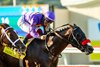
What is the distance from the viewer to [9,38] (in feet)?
23.7

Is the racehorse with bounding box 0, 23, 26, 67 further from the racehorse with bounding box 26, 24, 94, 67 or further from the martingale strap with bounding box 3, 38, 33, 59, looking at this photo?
the racehorse with bounding box 26, 24, 94, 67

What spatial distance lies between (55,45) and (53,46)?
37 mm

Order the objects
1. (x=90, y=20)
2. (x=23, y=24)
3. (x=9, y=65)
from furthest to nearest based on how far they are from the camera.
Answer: (x=90, y=20) → (x=23, y=24) → (x=9, y=65)

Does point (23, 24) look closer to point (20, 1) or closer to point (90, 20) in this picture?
point (90, 20)

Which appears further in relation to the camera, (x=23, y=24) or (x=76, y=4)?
(x=76, y=4)

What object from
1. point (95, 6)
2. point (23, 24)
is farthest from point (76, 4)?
point (23, 24)

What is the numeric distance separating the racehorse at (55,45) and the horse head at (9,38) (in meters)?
0.75

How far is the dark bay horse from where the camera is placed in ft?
25.9

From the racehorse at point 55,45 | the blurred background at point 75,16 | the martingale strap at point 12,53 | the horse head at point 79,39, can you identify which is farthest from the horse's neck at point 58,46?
the blurred background at point 75,16

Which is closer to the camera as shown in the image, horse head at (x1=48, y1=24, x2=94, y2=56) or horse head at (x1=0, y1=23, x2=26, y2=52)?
horse head at (x1=0, y1=23, x2=26, y2=52)

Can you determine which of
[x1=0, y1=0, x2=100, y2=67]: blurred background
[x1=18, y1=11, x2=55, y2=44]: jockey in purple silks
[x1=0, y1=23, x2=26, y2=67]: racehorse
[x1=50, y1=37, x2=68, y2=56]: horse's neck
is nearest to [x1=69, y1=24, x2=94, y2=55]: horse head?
[x1=50, y1=37, x2=68, y2=56]: horse's neck

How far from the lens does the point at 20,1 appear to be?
54.7 ft

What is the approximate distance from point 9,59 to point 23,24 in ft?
3.00

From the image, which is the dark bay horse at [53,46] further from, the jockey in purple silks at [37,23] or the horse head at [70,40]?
the jockey in purple silks at [37,23]
